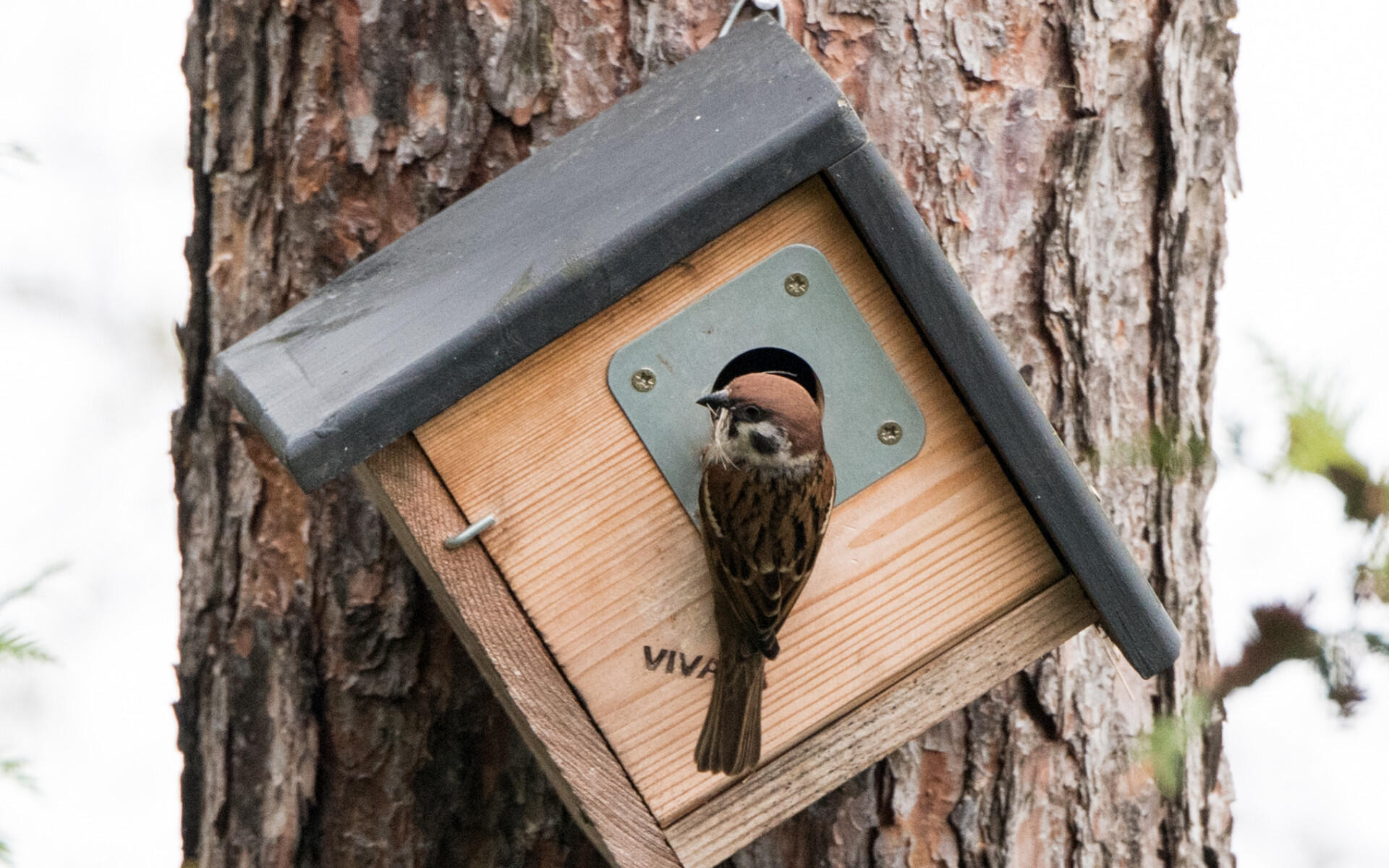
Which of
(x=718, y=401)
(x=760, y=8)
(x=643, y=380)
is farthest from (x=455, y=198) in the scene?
(x=718, y=401)

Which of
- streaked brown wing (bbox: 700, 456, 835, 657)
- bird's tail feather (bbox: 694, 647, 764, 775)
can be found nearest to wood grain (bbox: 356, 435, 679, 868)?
bird's tail feather (bbox: 694, 647, 764, 775)

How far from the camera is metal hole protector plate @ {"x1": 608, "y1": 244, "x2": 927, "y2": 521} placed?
80.3 inches

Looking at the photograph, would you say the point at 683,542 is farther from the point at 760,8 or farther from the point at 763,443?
the point at 760,8

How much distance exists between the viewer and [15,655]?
188 centimetres

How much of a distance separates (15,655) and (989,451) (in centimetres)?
152

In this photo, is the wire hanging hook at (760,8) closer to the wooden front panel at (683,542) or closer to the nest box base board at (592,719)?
the wooden front panel at (683,542)

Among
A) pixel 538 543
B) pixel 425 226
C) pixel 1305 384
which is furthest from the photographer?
pixel 425 226

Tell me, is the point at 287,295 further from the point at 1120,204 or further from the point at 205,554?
the point at 1120,204

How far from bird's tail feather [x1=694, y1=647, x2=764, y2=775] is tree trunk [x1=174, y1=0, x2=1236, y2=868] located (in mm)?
614

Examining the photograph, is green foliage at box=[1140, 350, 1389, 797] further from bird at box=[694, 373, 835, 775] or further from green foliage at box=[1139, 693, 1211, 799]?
bird at box=[694, 373, 835, 775]

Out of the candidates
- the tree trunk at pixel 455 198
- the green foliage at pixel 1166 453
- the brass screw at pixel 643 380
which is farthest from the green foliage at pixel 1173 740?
the tree trunk at pixel 455 198

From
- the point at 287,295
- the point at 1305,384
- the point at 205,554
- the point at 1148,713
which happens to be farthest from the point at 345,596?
the point at 1305,384

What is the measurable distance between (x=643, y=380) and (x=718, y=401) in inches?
5.0

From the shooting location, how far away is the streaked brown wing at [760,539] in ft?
6.57
